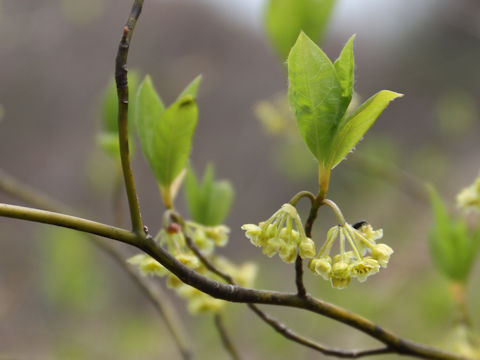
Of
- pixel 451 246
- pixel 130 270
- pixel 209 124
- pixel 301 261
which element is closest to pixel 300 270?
pixel 301 261

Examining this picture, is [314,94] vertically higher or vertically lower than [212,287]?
higher

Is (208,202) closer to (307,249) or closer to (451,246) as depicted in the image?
(307,249)

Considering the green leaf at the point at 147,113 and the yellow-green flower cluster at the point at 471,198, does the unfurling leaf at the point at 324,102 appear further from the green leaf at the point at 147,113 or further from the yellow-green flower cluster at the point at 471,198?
the yellow-green flower cluster at the point at 471,198

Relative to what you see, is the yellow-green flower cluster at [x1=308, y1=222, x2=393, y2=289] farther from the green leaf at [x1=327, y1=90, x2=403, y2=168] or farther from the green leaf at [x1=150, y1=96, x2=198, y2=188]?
the green leaf at [x1=150, y1=96, x2=198, y2=188]

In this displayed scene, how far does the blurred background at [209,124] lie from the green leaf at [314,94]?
317 cm

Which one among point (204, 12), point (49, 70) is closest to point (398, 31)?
point (204, 12)

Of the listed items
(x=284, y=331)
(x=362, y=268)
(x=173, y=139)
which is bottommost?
(x=284, y=331)

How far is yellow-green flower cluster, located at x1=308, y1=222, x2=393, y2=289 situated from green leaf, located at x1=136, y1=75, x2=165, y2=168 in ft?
0.99

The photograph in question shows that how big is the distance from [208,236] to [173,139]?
0.17 metres

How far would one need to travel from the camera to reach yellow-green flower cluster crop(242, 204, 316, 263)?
0.59 meters

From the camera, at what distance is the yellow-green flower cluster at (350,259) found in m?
0.61

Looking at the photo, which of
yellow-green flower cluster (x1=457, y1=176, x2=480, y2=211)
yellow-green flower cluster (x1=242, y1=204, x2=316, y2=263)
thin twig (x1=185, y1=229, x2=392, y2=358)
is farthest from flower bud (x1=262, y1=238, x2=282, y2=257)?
yellow-green flower cluster (x1=457, y1=176, x2=480, y2=211)

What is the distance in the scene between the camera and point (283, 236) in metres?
0.61

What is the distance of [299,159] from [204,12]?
6.23 meters
